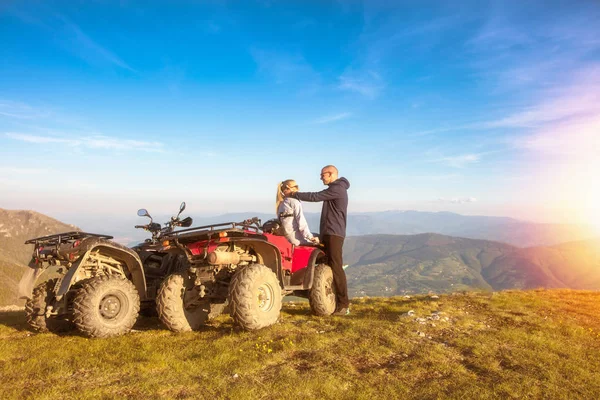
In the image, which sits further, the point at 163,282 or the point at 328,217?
the point at 328,217

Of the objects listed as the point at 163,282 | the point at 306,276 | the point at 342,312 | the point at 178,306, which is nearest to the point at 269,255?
the point at 306,276

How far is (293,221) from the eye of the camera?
8.70 m

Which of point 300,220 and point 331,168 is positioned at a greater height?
point 331,168

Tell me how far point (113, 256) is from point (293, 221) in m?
3.65

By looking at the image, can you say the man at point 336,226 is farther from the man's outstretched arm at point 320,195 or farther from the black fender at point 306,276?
the black fender at point 306,276

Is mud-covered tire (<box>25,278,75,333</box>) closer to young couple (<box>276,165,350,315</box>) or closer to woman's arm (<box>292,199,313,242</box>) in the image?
young couple (<box>276,165,350,315</box>)

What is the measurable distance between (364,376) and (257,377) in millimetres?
1339

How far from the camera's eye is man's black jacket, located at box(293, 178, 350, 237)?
8953mm

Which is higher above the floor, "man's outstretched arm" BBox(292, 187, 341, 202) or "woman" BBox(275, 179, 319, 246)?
"man's outstretched arm" BBox(292, 187, 341, 202)

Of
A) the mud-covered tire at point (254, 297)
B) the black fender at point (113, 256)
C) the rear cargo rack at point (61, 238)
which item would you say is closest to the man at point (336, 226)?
the mud-covered tire at point (254, 297)

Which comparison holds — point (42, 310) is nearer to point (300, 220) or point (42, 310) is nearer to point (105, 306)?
point (105, 306)

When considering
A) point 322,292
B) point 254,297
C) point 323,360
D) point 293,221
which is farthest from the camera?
point 322,292

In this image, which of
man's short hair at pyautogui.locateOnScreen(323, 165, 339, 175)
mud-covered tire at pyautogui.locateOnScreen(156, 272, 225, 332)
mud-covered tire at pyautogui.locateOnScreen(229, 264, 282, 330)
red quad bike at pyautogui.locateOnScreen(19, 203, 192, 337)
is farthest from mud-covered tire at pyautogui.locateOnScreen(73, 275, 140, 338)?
man's short hair at pyautogui.locateOnScreen(323, 165, 339, 175)

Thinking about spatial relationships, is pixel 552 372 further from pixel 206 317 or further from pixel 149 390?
pixel 206 317
